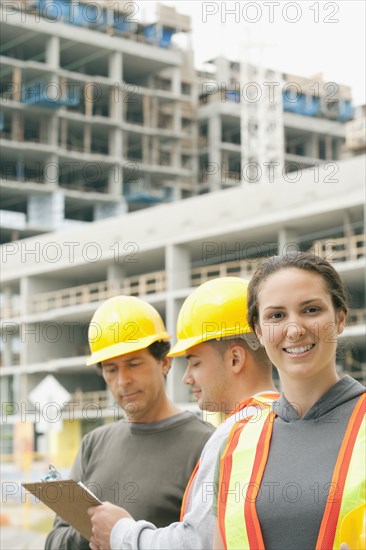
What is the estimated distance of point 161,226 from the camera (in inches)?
1355

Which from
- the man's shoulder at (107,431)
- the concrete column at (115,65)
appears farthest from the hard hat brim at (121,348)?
the concrete column at (115,65)

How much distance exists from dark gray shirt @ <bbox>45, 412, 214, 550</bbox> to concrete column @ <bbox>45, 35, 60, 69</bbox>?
176 ft

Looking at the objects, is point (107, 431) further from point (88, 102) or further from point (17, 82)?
point (88, 102)

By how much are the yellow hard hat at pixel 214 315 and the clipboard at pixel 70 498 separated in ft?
2.07

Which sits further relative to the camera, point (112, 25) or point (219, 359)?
point (112, 25)

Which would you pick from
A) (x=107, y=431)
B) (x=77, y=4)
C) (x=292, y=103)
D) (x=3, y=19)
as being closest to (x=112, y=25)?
(x=77, y=4)

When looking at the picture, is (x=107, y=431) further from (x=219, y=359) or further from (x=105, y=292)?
(x=105, y=292)

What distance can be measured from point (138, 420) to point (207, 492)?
3.77ft

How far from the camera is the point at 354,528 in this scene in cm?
195

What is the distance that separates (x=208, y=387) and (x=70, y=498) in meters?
0.56

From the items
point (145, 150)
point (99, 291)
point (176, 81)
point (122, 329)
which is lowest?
point (122, 329)

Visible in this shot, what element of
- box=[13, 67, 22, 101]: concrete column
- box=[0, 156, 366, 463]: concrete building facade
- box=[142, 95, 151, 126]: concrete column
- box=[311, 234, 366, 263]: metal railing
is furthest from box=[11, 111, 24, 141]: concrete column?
box=[311, 234, 366, 263]: metal railing

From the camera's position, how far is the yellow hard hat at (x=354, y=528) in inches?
76.4

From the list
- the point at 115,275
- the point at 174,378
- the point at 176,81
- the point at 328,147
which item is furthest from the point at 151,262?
the point at 328,147
